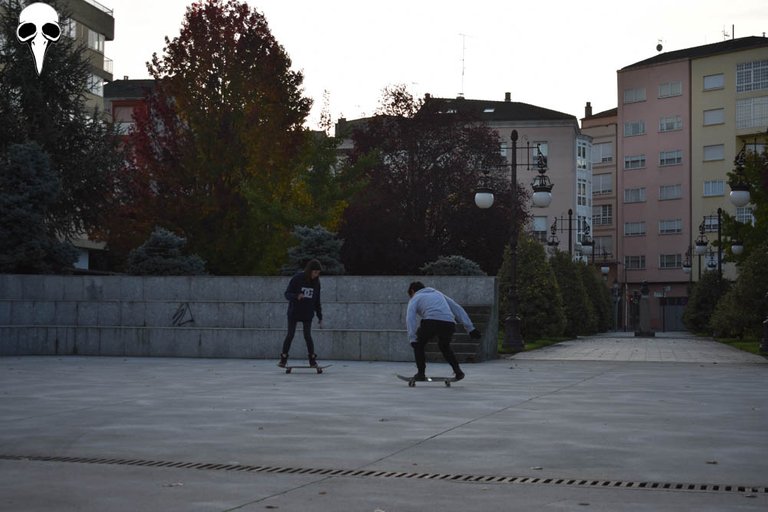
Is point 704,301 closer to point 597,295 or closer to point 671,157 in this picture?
point 597,295

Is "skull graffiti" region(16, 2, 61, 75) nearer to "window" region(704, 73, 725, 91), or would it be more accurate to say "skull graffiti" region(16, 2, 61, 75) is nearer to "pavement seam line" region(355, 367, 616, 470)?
"pavement seam line" region(355, 367, 616, 470)

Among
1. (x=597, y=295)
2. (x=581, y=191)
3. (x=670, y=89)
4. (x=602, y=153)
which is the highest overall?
(x=670, y=89)

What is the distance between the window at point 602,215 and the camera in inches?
4281

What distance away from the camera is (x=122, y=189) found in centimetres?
3766

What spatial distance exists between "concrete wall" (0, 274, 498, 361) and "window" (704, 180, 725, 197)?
7614 cm

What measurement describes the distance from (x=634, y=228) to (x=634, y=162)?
598 centimetres

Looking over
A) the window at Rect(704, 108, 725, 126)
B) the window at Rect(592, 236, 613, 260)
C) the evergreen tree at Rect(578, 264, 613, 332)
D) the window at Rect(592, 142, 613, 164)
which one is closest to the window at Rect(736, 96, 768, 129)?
the window at Rect(704, 108, 725, 126)

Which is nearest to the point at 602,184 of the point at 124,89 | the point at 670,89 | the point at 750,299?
the point at 670,89

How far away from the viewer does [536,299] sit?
127 feet

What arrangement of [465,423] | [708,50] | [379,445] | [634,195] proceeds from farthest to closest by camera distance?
[634,195], [708,50], [465,423], [379,445]

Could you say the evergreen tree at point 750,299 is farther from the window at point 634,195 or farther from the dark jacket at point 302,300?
the window at point 634,195

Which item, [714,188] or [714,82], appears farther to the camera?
[714,188]

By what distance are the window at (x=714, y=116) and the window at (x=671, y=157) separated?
384 centimetres

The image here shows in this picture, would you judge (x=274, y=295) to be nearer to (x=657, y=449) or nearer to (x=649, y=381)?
(x=649, y=381)
